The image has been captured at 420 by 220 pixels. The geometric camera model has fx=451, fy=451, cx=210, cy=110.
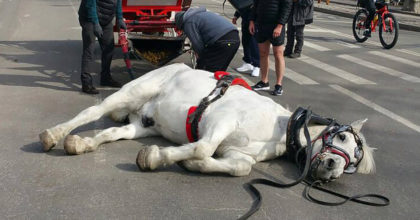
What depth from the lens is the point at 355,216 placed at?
337cm

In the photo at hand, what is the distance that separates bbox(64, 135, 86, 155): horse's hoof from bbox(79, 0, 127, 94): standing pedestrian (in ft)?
8.16

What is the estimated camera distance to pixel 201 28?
20.2 feet

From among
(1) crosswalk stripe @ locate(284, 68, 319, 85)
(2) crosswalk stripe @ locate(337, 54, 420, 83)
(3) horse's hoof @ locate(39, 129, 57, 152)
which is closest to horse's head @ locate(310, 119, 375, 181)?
(3) horse's hoof @ locate(39, 129, 57, 152)

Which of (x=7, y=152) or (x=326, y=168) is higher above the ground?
(x=326, y=168)

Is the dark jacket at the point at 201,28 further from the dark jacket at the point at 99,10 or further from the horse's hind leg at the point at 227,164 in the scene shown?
the horse's hind leg at the point at 227,164

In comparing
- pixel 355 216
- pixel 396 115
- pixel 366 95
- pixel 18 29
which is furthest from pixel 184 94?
pixel 18 29

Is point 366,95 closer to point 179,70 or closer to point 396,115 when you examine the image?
point 396,115

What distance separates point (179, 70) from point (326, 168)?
1.92m

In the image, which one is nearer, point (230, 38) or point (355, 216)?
point (355, 216)

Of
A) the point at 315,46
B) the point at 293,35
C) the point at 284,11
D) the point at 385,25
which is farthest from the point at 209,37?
the point at 385,25

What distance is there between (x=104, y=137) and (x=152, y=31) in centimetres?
446

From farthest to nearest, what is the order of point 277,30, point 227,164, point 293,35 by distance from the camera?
point 293,35 < point 277,30 < point 227,164

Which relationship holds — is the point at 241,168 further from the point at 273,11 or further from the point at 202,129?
the point at 273,11

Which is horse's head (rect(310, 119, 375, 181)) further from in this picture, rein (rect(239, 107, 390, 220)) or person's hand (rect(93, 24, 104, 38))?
person's hand (rect(93, 24, 104, 38))
